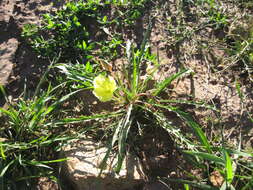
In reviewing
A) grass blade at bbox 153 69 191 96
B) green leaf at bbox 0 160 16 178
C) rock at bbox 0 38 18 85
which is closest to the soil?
rock at bbox 0 38 18 85

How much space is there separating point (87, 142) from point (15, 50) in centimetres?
107

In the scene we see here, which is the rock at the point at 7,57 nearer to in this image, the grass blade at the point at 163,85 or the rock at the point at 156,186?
the grass blade at the point at 163,85

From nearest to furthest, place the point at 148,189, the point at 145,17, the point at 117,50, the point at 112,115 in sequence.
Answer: the point at 148,189
the point at 112,115
the point at 117,50
the point at 145,17

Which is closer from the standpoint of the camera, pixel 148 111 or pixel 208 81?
pixel 148 111

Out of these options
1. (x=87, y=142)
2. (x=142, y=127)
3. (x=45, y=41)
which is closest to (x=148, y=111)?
(x=142, y=127)

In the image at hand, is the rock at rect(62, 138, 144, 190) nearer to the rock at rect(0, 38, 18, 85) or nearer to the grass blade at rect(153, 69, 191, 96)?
the grass blade at rect(153, 69, 191, 96)

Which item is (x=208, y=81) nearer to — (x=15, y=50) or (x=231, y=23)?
(x=231, y=23)

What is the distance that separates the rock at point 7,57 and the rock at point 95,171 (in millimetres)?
846

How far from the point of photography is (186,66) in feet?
7.47

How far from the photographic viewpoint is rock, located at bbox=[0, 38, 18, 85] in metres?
2.20

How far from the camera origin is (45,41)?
2303mm

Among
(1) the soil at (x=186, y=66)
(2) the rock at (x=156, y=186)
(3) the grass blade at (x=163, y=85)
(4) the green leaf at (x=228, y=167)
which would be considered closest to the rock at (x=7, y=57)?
(1) the soil at (x=186, y=66)

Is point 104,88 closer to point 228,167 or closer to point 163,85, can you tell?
point 163,85

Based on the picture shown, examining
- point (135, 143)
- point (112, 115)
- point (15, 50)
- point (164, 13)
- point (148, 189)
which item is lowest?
point (148, 189)
